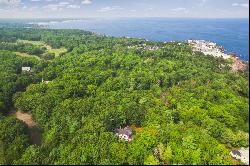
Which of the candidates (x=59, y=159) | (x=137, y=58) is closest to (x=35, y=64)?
(x=137, y=58)

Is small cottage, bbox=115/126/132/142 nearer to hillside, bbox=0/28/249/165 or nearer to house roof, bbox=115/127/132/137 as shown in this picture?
house roof, bbox=115/127/132/137

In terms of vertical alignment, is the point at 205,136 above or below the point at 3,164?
above

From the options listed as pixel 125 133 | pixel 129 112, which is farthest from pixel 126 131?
pixel 129 112

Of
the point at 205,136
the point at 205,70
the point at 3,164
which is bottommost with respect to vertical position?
the point at 3,164

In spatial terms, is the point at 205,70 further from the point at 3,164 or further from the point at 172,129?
the point at 3,164

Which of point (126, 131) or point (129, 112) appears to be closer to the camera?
point (126, 131)

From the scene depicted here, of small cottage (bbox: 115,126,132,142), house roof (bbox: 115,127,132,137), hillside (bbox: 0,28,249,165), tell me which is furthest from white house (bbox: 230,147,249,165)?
house roof (bbox: 115,127,132,137)

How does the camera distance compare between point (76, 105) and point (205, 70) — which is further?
point (205, 70)

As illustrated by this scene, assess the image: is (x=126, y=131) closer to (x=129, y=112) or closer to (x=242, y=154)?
(x=129, y=112)
